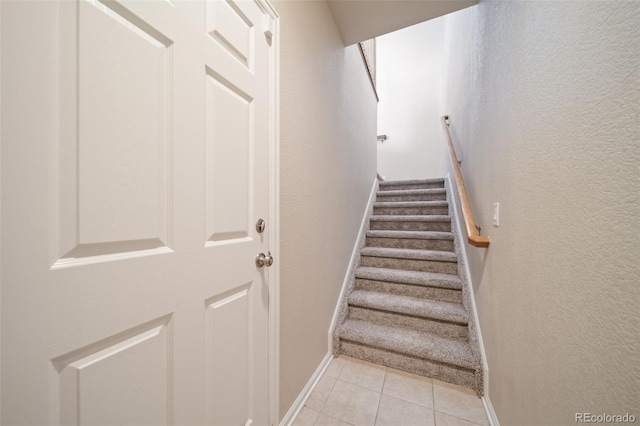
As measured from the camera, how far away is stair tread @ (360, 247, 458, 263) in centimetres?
200

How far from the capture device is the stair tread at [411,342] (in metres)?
1.43

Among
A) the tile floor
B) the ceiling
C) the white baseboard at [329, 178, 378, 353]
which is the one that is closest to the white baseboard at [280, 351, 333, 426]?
the tile floor

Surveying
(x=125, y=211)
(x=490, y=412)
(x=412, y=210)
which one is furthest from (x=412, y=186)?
(x=125, y=211)

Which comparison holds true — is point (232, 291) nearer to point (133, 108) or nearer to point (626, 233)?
point (133, 108)

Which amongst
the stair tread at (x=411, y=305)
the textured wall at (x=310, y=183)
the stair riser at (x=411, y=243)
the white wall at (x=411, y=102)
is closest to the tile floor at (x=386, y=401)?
the textured wall at (x=310, y=183)

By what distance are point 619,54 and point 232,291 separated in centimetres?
120

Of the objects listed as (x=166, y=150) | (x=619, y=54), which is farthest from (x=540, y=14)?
(x=166, y=150)

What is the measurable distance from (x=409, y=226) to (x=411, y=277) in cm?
81

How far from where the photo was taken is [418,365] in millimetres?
1508

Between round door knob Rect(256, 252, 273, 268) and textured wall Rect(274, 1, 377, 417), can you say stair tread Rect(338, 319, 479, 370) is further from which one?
round door knob Rect(256, 252, 273, 268)

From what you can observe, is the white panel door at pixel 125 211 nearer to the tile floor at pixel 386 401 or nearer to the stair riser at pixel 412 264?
the tile floor at pixel 386 401

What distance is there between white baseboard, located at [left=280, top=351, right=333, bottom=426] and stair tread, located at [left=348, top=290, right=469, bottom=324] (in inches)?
19.2

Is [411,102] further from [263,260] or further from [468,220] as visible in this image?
[263,260]

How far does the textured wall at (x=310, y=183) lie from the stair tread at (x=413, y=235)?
1.55ft
